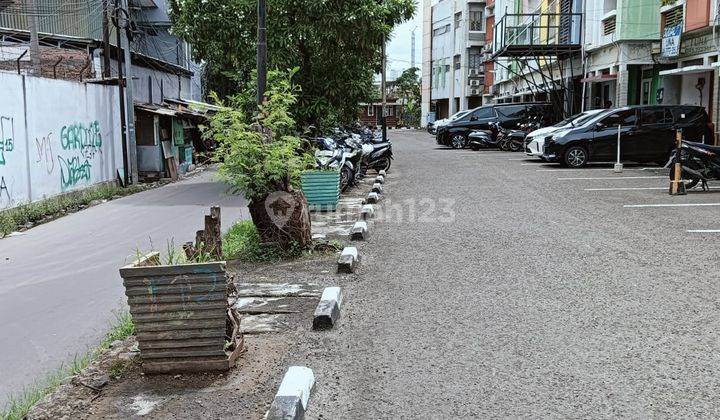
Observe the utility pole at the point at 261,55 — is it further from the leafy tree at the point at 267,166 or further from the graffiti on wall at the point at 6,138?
the graffiti on wall at the point at 6,138

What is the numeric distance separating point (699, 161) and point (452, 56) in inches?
1955

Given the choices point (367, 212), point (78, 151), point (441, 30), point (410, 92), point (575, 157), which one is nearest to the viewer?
point (367, 212)

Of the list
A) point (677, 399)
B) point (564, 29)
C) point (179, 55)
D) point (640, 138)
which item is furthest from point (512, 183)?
point (179, 55)

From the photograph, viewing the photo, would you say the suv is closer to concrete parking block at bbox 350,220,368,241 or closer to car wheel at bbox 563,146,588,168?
car wheel at bbox 563,146,588,168

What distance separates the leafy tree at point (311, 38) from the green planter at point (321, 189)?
14.6 ft

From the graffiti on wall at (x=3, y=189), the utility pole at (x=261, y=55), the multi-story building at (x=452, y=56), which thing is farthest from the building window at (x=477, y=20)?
the graffiti on wall at (x=3, y=189)

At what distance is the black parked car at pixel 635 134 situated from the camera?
18953 mm

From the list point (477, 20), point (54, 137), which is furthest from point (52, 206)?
point (477, 20)

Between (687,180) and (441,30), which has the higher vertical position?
(441,30)

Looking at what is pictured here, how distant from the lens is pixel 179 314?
4.46 meters

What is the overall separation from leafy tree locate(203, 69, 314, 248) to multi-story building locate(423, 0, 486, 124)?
1891 inches

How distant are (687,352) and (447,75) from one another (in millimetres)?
60047

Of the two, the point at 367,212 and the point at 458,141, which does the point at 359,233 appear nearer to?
the point at 367,212

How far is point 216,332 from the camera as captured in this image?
4512mm
